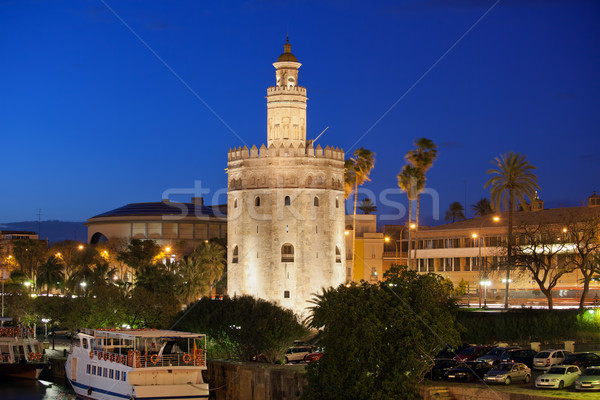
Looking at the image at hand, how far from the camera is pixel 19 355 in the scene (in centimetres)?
5656

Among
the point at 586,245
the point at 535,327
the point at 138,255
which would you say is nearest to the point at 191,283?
the point at 138,255

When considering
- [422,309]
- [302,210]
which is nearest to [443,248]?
[302,210]

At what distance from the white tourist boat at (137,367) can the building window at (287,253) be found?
21.8m

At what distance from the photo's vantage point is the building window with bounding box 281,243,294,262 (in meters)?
68.3

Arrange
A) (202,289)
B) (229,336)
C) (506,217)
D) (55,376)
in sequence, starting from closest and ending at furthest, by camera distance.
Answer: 1. (229,336)
2. (55,376)
3. (202,289)
4. (506,217)

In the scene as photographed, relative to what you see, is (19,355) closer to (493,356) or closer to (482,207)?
Answer: (493,356)

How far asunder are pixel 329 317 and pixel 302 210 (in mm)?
33889

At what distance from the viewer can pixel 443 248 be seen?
92.3m

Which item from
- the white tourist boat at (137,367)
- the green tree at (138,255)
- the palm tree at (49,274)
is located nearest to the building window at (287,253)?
the white tourist boat at (137,367)

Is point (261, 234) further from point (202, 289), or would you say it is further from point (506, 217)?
point (506, 217)

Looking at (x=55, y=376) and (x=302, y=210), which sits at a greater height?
(x=302, y=210)

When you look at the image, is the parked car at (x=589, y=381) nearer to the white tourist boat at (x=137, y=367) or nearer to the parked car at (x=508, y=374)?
the parked car at (x=508, y=374)

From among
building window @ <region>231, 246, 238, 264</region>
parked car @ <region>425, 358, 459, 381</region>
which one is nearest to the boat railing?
parked car @ <region>425, 358, 459, 381</region>

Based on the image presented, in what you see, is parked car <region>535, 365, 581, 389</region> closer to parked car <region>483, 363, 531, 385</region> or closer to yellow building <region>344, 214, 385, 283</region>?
parked car <region>483, 363, 531, 385</region>
